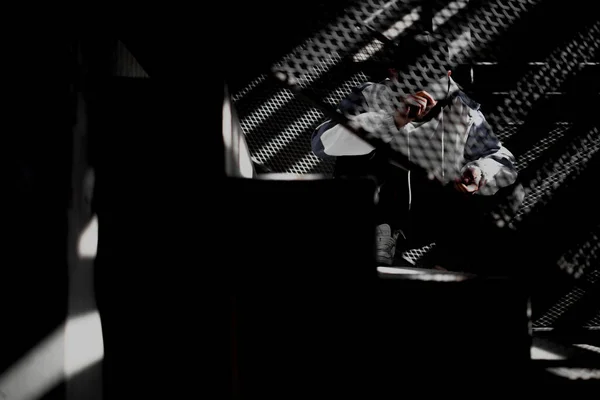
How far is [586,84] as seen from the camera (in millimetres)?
3334

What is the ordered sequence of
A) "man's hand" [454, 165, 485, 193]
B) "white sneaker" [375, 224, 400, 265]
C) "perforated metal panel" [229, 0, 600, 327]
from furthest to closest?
1. "white sneaker" [375, 224, 400, 265]
2. "man's hand" [454, 165, 485, 193]
3. "perforated metal panel" [229, 0, 600, 327]

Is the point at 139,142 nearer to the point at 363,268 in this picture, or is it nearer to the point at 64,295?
the point at 64,295

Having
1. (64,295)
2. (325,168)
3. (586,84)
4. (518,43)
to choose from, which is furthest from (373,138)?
A: (586,84)

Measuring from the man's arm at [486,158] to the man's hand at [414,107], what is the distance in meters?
0.62

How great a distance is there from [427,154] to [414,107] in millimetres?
179

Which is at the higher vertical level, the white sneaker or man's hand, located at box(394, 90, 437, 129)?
man's hand, located at box(394, 90, 437, 129)

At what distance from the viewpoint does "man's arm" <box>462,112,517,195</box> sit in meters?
2.34

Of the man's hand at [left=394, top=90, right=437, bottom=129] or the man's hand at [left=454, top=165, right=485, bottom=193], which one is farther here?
the man's hand at [left=454, top=165, right=485, bottom=193]

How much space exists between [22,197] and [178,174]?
0.49 metres

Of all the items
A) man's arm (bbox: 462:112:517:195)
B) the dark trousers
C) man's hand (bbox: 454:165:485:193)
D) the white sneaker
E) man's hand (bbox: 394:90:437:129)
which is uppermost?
man's hand (bbox: 394:90:437:129)

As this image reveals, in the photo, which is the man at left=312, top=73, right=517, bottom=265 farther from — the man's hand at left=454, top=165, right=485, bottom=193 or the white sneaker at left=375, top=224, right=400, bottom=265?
the white sneaker at left=375, top=224, right=400, bottom=265

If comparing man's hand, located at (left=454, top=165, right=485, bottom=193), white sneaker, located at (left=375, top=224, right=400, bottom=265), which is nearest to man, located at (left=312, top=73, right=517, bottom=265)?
man's hand, located at (left=454, top=165, right=485, bottom=193)

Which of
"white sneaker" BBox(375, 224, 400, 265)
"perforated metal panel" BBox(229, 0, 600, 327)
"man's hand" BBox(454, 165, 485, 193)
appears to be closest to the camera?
"perforated metal panel" BBox(229, 0, 600, 327)

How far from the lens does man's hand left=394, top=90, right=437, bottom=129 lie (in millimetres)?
1806
